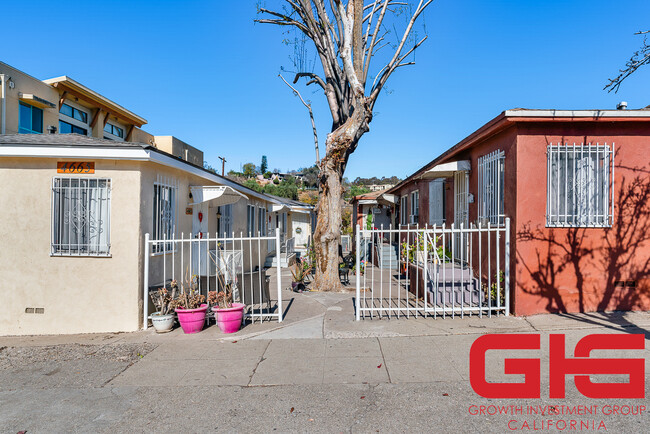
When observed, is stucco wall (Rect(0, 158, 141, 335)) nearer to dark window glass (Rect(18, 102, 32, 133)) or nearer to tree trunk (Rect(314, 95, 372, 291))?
tree trunk (Rect(314, 95, 372, 291))

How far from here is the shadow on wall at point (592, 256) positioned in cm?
691

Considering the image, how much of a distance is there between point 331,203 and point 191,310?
15.1 feet

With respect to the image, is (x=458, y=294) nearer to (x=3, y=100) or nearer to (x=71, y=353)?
(x=71, y=353)

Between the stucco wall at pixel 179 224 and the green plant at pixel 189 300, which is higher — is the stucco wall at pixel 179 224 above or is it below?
above

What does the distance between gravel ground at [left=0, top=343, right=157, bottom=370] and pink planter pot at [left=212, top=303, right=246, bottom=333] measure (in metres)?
1.03

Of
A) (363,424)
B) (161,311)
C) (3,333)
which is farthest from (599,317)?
(3,333)

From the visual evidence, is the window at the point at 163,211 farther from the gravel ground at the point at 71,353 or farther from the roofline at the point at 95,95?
the roofline at the point at 95,95

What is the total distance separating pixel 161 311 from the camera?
680cm

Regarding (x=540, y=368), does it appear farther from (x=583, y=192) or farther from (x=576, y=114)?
(x=576, y=114)

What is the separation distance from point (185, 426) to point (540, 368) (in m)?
3.92

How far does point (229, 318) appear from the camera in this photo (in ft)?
21.4

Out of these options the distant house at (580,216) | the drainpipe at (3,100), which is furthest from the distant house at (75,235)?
the drainpipe at (3,100)

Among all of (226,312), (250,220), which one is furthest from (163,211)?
(250,220)

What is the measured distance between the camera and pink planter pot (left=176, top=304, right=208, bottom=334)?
655 centimetres
